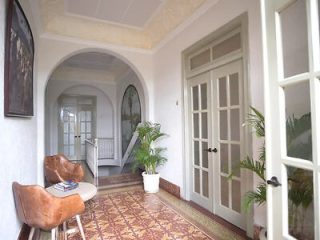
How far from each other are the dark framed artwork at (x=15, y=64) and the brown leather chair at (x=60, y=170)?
4.92 ft

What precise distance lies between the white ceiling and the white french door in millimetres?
1421

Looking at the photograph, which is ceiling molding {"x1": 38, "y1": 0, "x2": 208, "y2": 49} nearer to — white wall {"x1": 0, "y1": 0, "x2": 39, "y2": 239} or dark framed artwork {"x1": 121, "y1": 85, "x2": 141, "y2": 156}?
dark framed artwork {"x1": 121, "y1": 85, "x2": 141, "y2": 156}

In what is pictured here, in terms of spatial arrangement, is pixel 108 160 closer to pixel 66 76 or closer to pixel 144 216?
pixel 66 76

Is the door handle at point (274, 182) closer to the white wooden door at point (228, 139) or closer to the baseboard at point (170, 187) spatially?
the white wooden door at point (228, 139)

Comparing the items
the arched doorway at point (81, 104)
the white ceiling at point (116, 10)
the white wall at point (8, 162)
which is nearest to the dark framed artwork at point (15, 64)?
the white wall at point (8, 162)

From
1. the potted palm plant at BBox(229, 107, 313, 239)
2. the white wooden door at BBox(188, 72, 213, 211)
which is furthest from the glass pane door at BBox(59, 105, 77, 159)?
the potted palm plant at BBox(229, 107, 313, 239)

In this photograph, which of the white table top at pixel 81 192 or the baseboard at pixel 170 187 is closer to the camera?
the white table top at pixel 81 192

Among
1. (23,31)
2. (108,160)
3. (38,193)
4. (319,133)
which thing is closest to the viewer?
(319,133)

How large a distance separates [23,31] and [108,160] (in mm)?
5982

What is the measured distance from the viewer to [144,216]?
2.89m

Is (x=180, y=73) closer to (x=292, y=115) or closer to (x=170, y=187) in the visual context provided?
(x=170, y=187)

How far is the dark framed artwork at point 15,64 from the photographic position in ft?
5.27

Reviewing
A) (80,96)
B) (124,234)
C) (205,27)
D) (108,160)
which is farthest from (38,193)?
(80,96)

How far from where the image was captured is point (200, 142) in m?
3.27
